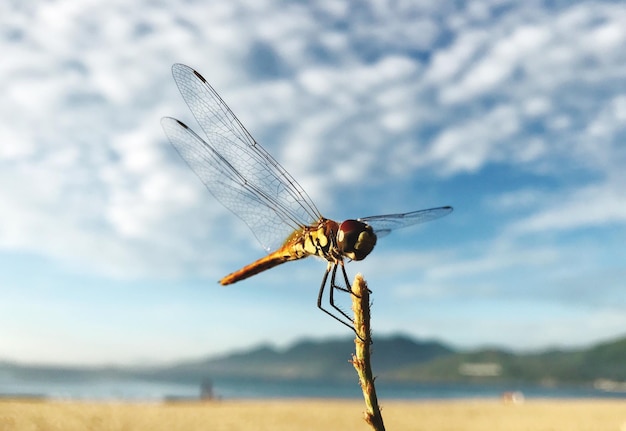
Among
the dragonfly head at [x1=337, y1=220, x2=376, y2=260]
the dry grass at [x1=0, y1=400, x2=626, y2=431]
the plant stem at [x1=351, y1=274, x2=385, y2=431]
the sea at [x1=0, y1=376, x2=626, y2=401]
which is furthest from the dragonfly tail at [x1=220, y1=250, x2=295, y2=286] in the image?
the sea at [x1=0, y1=376, x2=626, y2=401]

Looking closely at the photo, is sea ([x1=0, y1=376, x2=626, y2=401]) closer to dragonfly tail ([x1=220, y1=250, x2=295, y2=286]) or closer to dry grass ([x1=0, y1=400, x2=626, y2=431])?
dry grass ([x1=0, y1=400, x2=626, y2=431])

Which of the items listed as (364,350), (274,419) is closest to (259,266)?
(364,350)

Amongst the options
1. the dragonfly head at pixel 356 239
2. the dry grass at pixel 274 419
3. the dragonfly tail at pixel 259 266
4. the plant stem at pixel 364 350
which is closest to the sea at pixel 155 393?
the dry grass at pixel 274 419

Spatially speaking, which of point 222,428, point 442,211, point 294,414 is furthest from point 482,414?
point 442,211

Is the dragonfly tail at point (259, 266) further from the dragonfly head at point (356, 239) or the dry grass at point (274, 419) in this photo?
the dry grass at point (274, 419)

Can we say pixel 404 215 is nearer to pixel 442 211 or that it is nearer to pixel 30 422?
pixel 442 211

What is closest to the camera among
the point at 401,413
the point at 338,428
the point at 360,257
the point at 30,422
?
the point at 360,257
